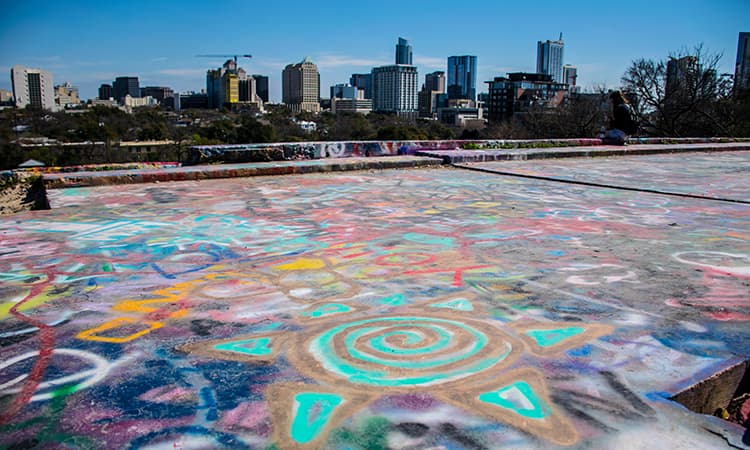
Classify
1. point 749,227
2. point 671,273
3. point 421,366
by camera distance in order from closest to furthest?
1. point 421,366
2. point 671,273
3. point 749,227

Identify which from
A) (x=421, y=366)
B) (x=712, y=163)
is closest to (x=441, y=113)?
(x=712, y=163)

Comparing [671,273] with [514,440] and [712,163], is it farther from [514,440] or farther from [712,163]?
[712,163]

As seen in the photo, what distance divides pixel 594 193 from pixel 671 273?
390 cm

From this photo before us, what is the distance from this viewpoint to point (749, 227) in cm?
540

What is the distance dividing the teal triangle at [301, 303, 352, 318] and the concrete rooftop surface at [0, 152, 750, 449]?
0.02 metres

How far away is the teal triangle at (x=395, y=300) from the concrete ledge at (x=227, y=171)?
5959mm

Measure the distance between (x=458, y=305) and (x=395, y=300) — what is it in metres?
0.36

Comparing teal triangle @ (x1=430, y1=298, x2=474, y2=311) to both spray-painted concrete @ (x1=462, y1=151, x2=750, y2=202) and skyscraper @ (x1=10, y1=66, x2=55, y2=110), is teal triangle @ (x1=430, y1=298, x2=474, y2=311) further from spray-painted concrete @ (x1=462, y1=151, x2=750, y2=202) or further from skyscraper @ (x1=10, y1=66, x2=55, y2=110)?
skyscraper @ (x1=10, y1=66, x2=55, y2=110)

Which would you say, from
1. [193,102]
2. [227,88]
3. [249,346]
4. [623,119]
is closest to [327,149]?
[249,346]

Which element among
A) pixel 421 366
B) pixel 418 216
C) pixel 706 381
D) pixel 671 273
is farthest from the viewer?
pixel 418 216

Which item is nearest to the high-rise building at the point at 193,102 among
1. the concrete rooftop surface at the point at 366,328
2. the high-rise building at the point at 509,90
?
the high-rise building at the point at 509,90

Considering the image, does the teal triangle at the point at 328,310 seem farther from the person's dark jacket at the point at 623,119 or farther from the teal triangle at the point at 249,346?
the person's dark jacket at the point at 623,119

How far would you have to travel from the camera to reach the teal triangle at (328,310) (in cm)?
307

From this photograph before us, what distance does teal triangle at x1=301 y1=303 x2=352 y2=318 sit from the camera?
3074mm
